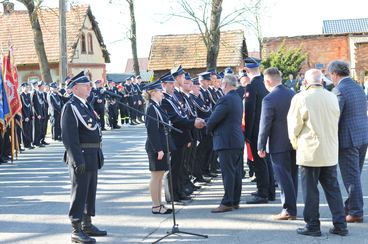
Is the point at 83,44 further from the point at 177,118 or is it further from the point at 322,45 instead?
the point at 177,118

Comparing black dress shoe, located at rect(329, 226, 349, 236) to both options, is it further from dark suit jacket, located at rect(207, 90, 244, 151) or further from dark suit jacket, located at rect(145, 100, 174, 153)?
dark suit jacket, located at rect(145, 100, 174, 153)

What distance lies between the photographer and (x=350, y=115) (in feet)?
24.4

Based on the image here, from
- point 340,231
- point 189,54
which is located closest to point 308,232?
point 340,231

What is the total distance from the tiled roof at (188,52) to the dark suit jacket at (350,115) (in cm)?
3857

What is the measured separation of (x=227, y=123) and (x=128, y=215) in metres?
1.94

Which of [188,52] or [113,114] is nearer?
[113,114]

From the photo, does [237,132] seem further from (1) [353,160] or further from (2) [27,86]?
(2) [27,86]

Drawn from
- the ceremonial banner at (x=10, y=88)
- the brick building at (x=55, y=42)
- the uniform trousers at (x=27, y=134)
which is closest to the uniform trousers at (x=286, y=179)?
the ceremonial banner at (x=10, y=88)

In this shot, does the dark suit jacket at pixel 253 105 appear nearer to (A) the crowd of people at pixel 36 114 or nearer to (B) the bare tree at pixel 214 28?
(A) the crowd of people at pixel 36 114

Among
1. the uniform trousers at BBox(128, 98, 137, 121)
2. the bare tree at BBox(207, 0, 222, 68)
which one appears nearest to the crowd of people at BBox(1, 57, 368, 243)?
the uniform trousers at BBox(128, 98, 137, 121)

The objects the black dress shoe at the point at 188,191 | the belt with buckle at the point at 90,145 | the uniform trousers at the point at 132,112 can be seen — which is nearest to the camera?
the belt with buckle at the point at 90,145

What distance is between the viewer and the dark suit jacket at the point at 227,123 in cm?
836

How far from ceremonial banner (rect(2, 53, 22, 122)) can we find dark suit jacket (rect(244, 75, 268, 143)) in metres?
6.99

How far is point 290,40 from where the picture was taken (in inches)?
2195
